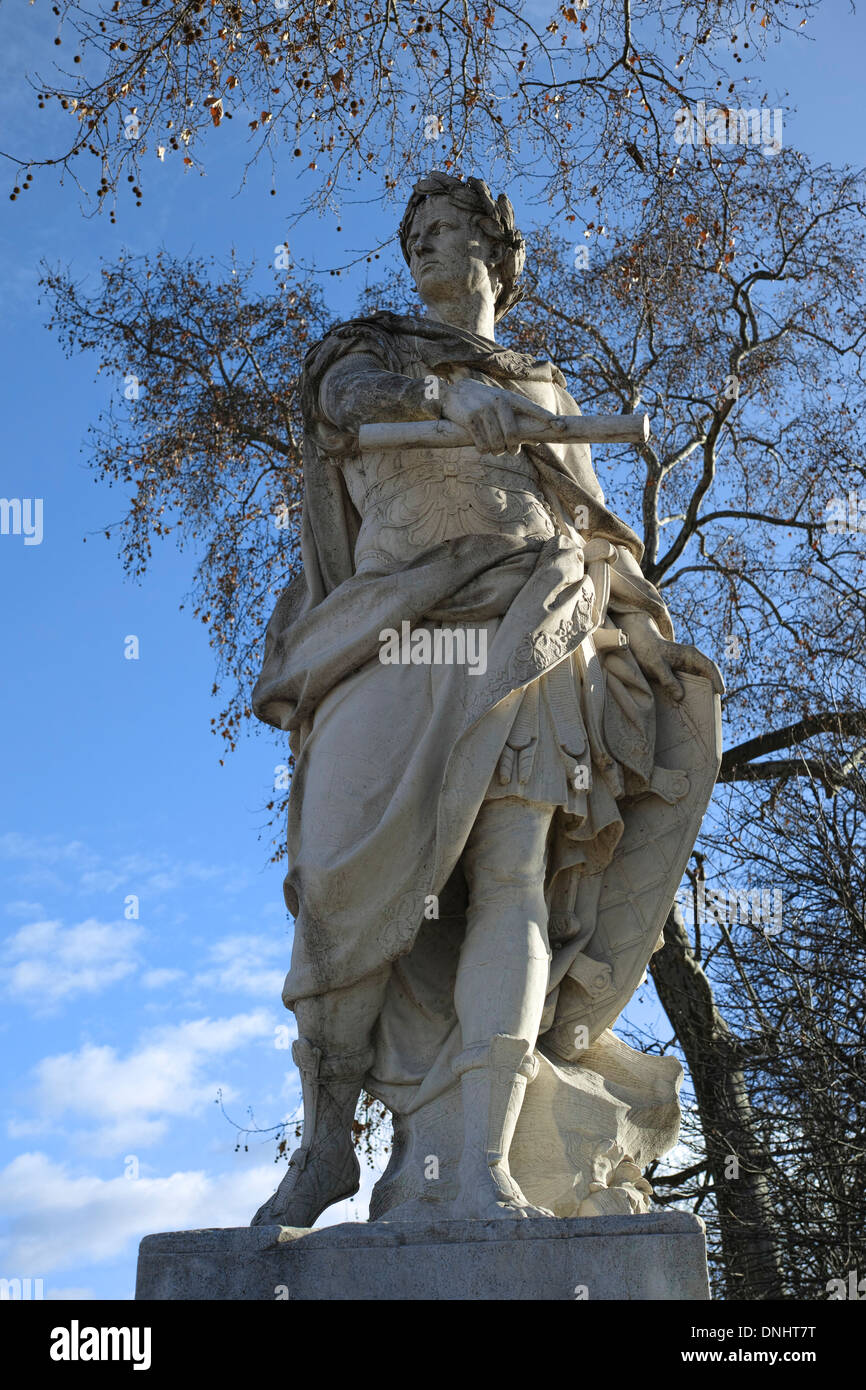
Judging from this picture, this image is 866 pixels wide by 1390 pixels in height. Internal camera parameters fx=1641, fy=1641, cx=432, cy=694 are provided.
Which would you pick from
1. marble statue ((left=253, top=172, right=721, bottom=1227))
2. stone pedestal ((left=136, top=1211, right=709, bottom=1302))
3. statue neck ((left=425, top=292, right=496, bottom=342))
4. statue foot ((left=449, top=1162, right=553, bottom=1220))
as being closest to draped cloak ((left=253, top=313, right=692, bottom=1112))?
marble statue ((left=253, top=172, right=721, bottom=1227))

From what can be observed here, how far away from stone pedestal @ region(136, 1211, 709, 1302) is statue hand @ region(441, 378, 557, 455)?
2004 millimetres

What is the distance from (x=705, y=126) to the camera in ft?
31.9

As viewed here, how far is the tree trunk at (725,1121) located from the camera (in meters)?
9.33

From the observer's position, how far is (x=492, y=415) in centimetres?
438

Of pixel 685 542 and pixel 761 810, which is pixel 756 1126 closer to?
pixel 761 810

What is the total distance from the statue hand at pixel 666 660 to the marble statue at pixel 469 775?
0.01m

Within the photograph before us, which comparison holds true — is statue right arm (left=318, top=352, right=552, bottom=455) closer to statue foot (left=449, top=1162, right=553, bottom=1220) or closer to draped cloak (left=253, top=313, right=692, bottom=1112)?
draped cloak (left=253, top=313, right=692, bottom=1112)

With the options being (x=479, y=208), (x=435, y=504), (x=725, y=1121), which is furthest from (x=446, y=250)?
(x=725, y=1121)

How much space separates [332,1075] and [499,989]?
509 mm

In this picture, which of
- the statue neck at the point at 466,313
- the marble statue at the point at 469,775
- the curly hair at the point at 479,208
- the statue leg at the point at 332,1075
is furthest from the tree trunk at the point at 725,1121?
the curly hair at the point at 479,208

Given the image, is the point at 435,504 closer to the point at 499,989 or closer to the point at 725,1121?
the point at 499,989

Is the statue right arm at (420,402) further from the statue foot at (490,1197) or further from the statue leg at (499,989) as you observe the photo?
the statue foot at (490,1197)
